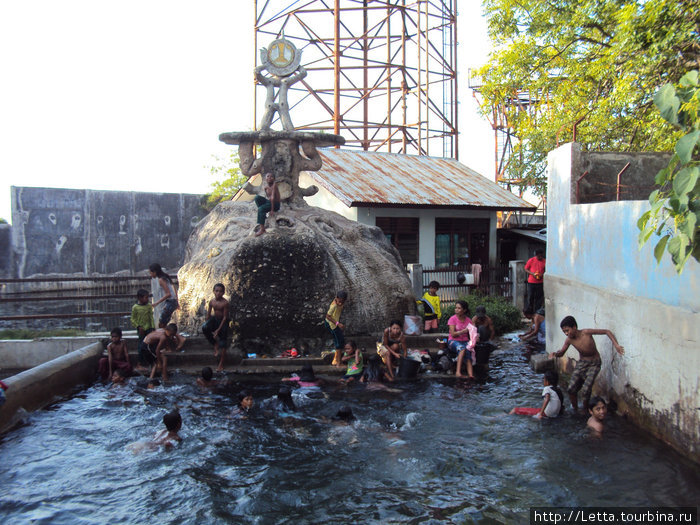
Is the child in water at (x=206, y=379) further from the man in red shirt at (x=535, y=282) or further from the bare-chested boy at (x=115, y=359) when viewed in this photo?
the man in red shirt at (x=535, y=282)

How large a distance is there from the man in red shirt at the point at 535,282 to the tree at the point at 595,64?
3.13 metres

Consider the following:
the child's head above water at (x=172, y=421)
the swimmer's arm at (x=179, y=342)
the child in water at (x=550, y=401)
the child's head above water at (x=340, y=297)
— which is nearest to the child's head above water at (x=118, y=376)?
the swimmer's arm at (x=179, y=342)

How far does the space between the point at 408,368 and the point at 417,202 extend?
28.1ft

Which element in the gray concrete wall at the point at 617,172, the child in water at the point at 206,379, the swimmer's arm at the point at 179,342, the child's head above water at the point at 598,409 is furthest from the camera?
the gray concrete wall at the point at 617,172

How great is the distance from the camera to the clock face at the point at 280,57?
511 inches

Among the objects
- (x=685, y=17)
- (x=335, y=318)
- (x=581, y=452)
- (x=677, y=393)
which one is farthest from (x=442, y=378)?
(x=685, y=17)

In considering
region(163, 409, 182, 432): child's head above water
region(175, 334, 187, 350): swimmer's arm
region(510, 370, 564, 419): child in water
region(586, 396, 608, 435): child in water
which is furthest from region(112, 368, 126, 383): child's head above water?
region(586, 396, 608, 435): child in water

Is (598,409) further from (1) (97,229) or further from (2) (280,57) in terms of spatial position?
(1) (97,229)

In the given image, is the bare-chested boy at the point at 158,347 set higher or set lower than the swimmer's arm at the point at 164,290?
lower

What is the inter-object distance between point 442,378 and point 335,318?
2170 mm

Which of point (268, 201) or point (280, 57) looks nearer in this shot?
point (268, 201)

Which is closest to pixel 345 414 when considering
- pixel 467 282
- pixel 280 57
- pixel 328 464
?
pixel 328 464

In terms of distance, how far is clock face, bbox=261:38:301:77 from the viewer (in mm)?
12969

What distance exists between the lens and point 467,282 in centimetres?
1670
